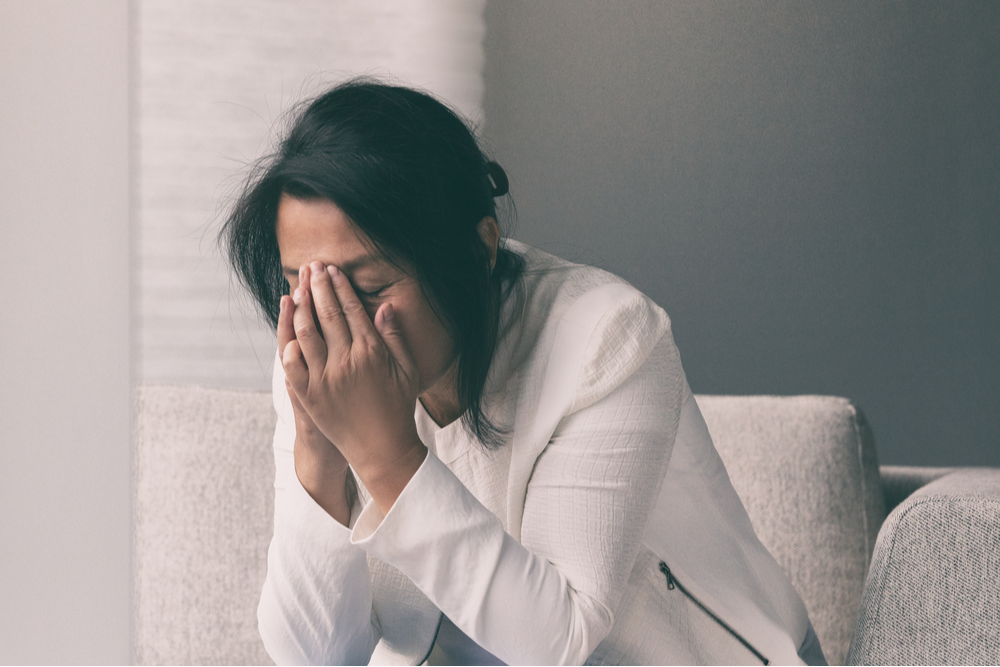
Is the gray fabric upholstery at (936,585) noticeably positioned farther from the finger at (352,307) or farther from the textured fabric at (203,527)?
the textured fabric at (203,527)

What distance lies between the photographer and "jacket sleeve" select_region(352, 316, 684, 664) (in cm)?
71

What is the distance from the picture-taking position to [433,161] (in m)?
0.77

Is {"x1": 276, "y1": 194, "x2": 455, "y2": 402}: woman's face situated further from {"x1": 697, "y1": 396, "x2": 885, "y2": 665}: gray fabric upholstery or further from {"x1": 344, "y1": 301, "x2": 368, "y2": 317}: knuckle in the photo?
{"x1": 697, "y1": 396, "x2": 885, "y2": 665}: gray fabric upholstery

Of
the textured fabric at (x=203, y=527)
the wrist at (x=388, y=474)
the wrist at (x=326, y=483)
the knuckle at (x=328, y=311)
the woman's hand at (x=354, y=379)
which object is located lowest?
the textured fabric at (x=203, y=527)

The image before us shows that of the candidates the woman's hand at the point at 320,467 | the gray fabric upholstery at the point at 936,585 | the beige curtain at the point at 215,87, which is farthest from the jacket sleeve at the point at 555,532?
the beige curtain at the point at 215,87

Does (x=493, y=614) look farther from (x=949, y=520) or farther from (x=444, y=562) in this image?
A: (x=949, y=520)

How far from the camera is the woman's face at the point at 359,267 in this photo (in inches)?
29.6

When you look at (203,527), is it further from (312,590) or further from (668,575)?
(668,575)

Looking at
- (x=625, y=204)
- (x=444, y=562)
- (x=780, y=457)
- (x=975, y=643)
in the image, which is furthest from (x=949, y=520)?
(x=625, y=204)

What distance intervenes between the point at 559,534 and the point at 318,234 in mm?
358

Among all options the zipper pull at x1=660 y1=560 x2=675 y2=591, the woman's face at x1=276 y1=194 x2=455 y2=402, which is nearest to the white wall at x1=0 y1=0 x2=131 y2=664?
the woman's face at x1=276 y1=194 x2=455 y2=402

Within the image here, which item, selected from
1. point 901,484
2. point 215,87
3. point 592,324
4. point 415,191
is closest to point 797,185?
point 901,484

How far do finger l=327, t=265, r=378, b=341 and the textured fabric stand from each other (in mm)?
528

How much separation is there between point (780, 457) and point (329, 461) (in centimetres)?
62
